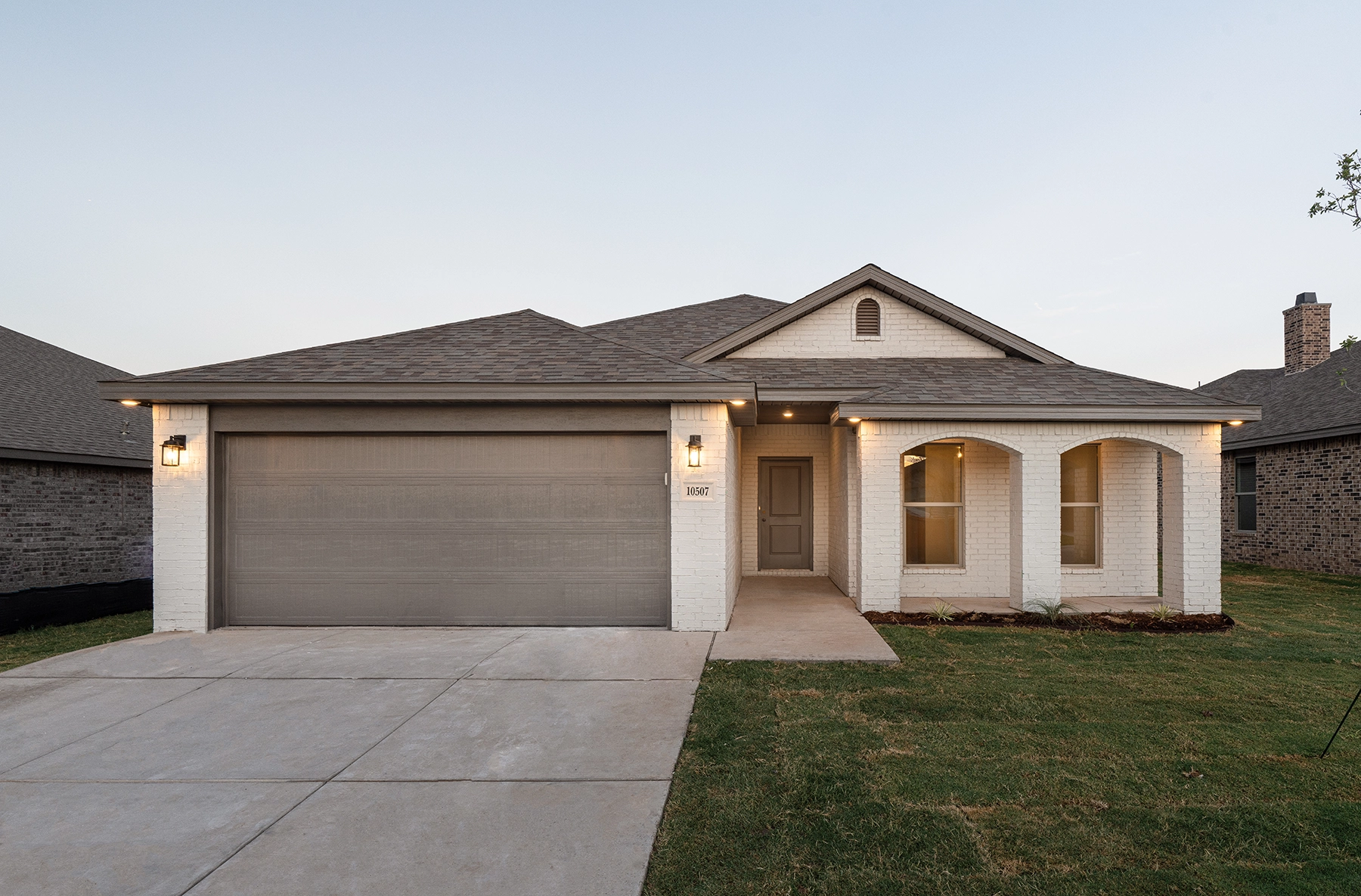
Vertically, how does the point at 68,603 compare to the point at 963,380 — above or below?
below

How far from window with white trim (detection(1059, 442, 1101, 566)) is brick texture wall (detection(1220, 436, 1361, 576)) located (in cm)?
739

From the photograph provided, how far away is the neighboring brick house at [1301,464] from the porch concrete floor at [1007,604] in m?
7.23

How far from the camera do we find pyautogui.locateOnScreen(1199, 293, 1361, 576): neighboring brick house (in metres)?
12.8

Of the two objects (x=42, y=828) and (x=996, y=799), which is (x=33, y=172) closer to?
(x=42, y=828)

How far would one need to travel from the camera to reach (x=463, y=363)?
305 inches

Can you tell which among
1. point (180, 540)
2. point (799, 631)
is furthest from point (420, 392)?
point (799, 631)

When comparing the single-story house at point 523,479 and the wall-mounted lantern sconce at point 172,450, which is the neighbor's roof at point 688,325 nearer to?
the single-story house at point 523,479

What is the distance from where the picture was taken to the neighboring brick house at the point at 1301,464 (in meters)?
12.8

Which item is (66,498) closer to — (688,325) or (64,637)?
(64,637)

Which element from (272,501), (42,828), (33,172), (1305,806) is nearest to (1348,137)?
(1305,806)

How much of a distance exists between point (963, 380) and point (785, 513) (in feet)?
14.8

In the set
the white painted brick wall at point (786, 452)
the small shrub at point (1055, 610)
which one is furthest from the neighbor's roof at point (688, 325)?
the small shrub at point (1055, 610)

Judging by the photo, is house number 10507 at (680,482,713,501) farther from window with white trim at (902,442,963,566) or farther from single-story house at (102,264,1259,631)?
window with white trim at (902,442,963,566)

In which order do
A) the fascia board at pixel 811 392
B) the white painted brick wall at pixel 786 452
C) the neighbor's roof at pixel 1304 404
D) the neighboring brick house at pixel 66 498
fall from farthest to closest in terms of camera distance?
the neighbor's roof at pixel 1304 404 → the white painted brick wall at pixel 786 452 → the neighboring brick house at pixel 66 498 → the fascia board at pixel 811 392
